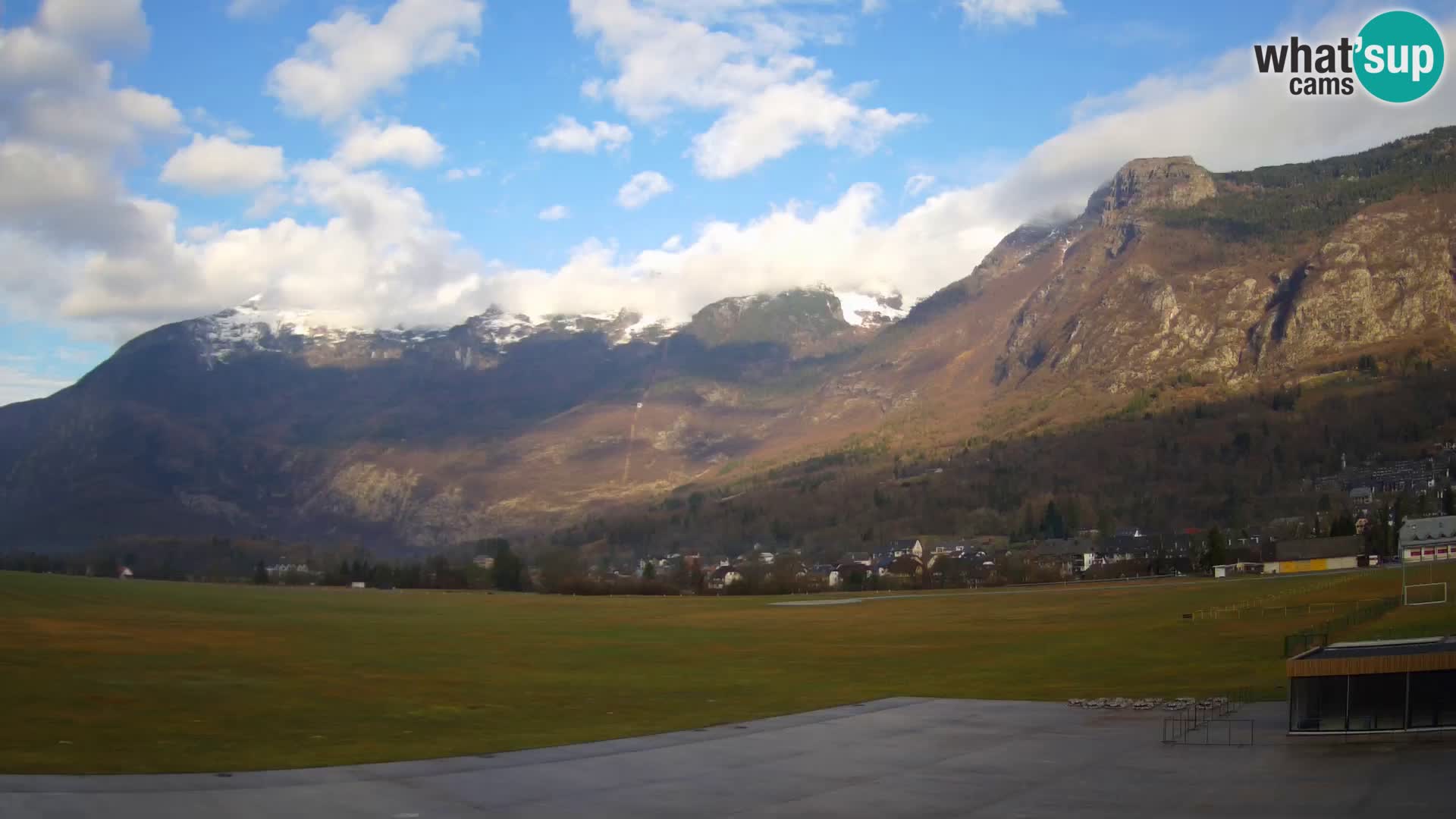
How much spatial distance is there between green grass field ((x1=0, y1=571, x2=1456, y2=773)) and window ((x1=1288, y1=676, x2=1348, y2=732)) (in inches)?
439

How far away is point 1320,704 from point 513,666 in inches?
1686

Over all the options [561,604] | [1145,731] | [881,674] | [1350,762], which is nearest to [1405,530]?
[881,674]

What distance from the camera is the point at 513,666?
68188 millimetres

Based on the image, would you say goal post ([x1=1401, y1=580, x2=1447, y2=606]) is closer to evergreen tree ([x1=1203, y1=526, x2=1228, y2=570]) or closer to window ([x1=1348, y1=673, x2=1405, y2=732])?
window ([x1=1348, y1=673, x2=1405, y2=732])

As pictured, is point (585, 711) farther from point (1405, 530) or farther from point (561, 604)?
point (561, 604)

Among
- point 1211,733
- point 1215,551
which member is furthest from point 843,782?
point 1215,551

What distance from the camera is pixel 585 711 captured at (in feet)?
165

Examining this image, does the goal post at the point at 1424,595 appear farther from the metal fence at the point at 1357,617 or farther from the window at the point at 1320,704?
the window at the point at 1320,704

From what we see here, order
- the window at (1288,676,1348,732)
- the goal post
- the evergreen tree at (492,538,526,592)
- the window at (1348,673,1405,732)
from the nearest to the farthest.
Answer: the window at (1348,673,1405,732)
the window at (1288,676,1348,732)
the goal post
the evergreen tree at (492,538,526,592)

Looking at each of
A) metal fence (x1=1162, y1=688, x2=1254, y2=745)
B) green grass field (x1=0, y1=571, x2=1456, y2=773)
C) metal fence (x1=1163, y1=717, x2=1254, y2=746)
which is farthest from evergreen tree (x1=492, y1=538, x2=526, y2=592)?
metal fence (x1=1163, y1=717, x2=1254, y2=746)

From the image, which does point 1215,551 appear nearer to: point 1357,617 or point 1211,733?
point 1357,617

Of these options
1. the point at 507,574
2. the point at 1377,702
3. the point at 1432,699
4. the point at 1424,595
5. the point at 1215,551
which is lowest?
the point at 507,574

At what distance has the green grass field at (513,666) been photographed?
40062mm

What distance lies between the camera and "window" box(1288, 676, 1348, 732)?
37.5 metres
